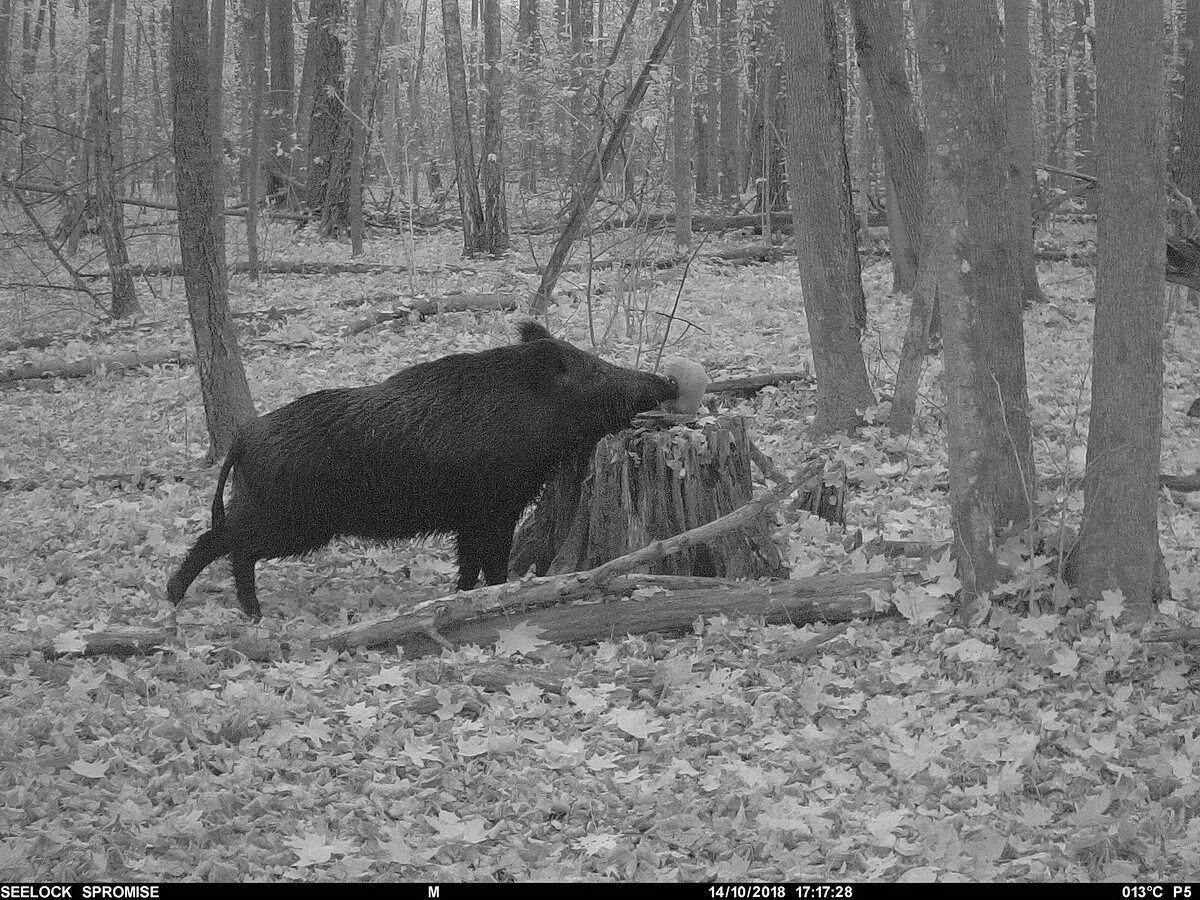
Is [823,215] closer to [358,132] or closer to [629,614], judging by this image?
[629,614]

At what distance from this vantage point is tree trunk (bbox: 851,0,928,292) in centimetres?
905

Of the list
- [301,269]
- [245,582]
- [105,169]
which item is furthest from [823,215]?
[301,269]

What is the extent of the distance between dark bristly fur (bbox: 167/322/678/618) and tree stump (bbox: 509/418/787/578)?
1.03 feet

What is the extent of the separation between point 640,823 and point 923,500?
13.5 ft

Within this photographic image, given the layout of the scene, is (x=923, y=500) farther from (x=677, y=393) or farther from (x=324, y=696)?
(x=324, y=696)

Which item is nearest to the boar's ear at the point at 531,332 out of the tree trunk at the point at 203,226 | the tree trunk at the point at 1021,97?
the tree trunk at the point at 203,226

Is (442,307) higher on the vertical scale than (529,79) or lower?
lower

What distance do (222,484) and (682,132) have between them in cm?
1089

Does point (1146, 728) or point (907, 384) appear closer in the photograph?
point (1146, 728)

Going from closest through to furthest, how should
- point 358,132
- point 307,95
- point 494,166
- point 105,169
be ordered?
point 105,169
point 494,166
point 358,132
point 307,95

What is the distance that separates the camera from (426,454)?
20.5 ft

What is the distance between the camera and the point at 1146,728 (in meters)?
4.15

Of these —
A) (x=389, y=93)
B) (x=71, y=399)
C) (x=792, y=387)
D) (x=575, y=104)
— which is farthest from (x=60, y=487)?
(x=389, y=93)
